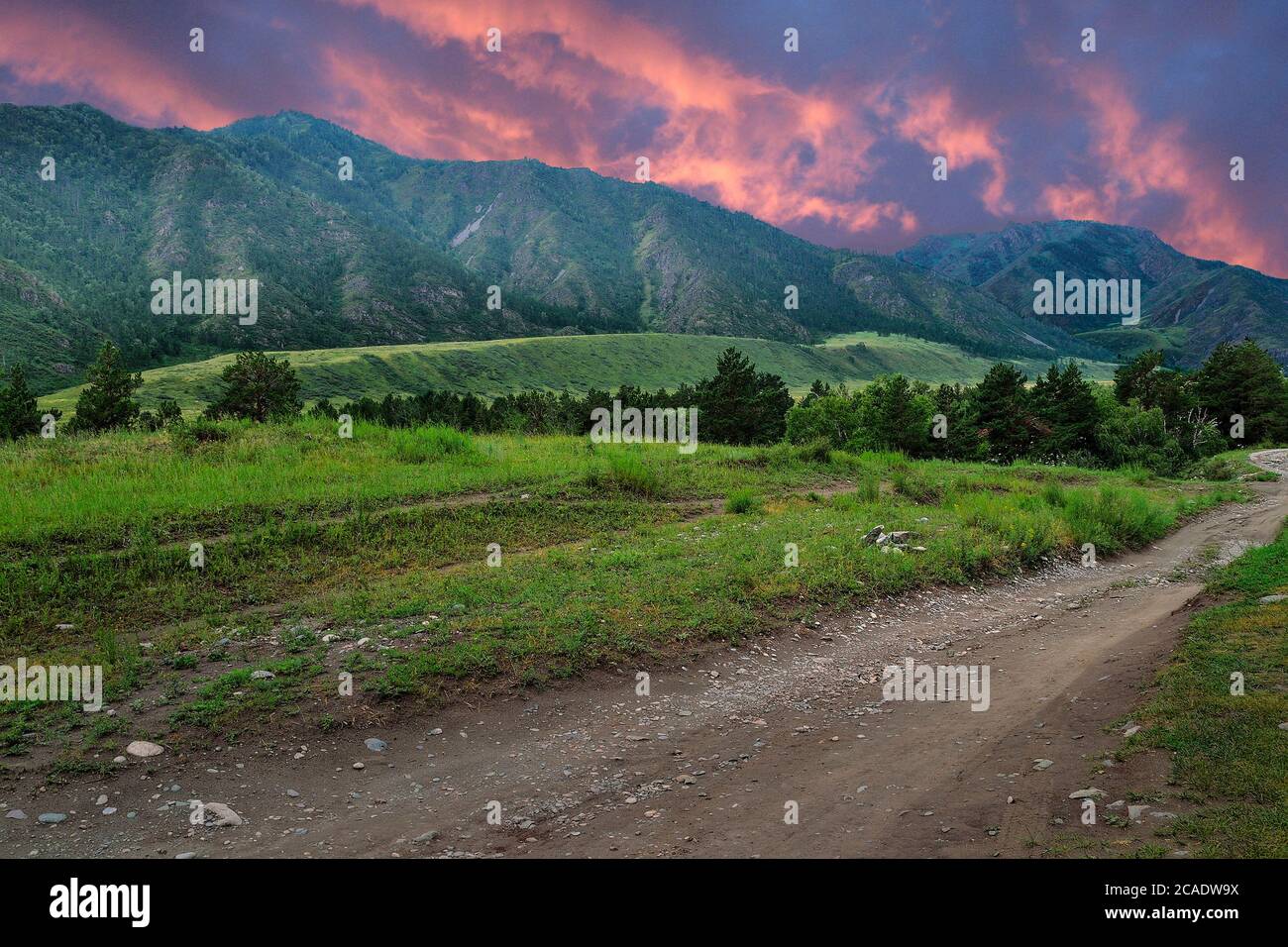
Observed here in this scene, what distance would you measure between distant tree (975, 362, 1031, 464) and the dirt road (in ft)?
119

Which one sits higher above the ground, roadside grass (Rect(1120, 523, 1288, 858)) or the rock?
roadside grass (Rect(1120, 523, 1288, 858))

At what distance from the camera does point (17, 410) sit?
48.5 m

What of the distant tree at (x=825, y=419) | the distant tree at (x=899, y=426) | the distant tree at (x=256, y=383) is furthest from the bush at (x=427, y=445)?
the distant tree at (x=825, y=419)

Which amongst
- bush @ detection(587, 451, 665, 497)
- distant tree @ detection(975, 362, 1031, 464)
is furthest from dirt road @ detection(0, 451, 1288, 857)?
distant tree @ detection(975, 362, 1031, 464)

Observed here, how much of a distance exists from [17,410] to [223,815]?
193ft

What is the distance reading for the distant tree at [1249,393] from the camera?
4809 cm

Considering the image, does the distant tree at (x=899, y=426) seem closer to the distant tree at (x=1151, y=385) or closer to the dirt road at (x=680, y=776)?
the distant tree at (x=1151, y=385)

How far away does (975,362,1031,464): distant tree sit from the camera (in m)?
42.9

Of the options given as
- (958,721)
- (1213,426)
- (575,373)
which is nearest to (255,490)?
(958,721)

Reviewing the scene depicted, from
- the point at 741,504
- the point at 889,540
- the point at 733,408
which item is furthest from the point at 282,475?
the point at 733,408

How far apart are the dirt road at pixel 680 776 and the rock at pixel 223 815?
8cm

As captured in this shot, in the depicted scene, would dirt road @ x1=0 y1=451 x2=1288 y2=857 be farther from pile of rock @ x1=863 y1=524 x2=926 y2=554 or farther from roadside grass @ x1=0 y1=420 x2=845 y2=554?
roadside grass @ x1=0 y1=420 x2=845 y2=554
